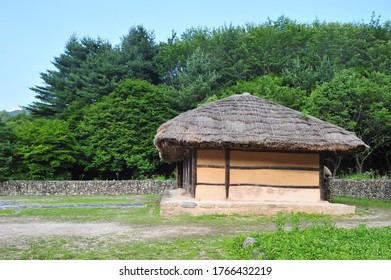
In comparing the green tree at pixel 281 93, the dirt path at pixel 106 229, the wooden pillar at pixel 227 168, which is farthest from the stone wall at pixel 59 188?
the dirt path at pixel 106 229

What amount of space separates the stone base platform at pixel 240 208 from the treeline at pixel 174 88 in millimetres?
11888

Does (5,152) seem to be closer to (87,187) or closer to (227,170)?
→ (87,187)

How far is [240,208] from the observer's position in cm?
1246

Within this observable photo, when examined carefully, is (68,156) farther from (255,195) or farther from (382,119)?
(382,119)

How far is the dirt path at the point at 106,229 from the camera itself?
8648 mm

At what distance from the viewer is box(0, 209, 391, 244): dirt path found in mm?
8648

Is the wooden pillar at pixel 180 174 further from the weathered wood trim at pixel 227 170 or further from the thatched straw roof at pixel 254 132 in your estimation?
the weathered wood trim at pixel 227 170

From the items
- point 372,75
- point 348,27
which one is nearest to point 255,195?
point 372,75

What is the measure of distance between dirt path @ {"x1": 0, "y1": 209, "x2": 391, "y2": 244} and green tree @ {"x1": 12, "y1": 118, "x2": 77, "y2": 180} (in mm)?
14910

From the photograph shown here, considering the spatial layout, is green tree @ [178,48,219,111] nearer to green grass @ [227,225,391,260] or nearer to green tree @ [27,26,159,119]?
green tree @ [27,26,159,119]

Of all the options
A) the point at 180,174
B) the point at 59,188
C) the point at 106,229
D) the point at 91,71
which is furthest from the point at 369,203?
the point at 91,71

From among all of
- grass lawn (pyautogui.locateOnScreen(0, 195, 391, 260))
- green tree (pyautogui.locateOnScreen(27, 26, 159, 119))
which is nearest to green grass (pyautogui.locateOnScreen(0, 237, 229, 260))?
grass lawn (pyautogui.locateOnScreen(0, 195, 391, 260))

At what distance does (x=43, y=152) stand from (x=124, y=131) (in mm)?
5991

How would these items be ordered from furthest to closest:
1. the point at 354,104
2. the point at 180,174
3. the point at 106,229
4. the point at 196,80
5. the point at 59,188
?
the point at 196,80 → the point at 354,104 → the point at 59,188 → the point at 180,174 → the point at 106,229
